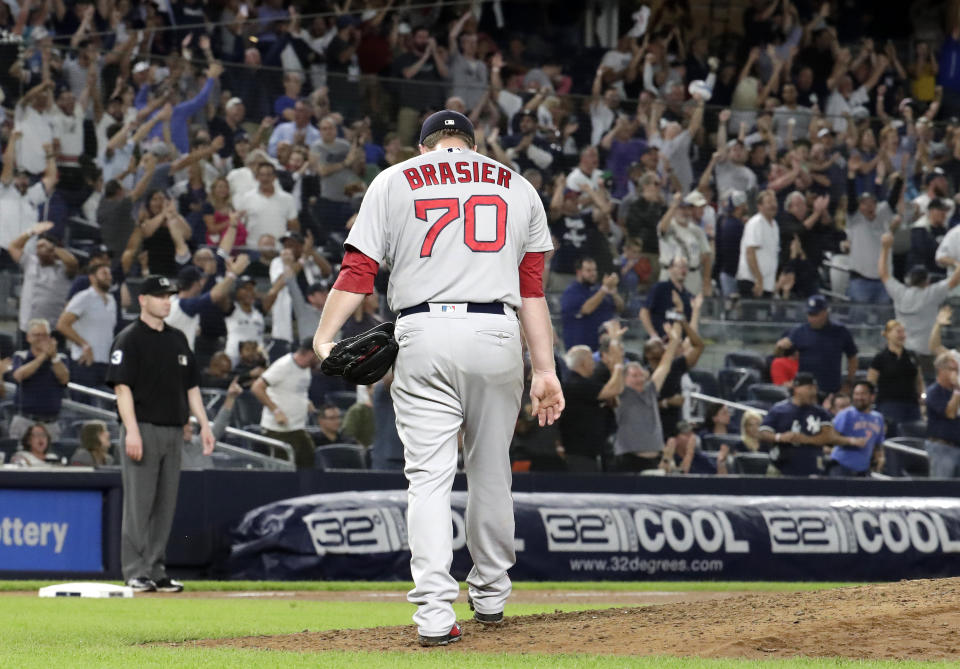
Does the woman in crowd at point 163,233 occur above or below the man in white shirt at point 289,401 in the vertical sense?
above

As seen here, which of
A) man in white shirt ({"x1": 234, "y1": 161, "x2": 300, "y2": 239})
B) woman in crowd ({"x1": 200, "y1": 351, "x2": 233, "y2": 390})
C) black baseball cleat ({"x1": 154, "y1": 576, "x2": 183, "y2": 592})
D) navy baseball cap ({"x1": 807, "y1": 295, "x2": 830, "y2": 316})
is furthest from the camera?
navy baseball cap ({"x1": 807, "y1": 295, "x2": 830, "y2": 316})

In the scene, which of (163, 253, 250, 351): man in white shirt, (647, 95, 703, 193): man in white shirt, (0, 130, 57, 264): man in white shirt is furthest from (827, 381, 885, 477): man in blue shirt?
(0, 130, 57, 264): man in white shirt

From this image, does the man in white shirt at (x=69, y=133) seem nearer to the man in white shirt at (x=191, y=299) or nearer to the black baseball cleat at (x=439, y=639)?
the man in white shirt at (x=191, y=299)

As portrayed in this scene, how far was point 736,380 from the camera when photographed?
47.0 ft

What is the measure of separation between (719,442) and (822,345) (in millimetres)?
1697

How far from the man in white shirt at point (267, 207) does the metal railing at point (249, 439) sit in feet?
6.44

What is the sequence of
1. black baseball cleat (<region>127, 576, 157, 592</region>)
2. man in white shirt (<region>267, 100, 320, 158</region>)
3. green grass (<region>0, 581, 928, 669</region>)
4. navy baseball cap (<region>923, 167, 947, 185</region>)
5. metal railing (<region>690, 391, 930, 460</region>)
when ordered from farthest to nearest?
navy baseball cap (<region>923, 167, 947, 185</region>)
metal railing (<region>690, 391, 930, 460</region>)
man in white shirt (<region>267, 100, 320, 158</region>)
black baseball cleat (<region>127, 576, 157, 592</region>)
green grass (<region>0, 581, 928, 669</region>)

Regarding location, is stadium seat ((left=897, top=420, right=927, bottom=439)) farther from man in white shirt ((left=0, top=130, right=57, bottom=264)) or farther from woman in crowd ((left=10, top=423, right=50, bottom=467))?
man in white shirt ((left=0, top=130, right=57, bottom=264))

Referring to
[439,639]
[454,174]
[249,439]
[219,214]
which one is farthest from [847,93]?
[439,639]

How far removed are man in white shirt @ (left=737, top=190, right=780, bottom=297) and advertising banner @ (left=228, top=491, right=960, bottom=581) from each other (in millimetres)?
2837

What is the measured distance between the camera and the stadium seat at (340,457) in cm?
1265

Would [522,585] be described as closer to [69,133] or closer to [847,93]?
[69,133]

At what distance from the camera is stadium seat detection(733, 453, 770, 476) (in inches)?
543

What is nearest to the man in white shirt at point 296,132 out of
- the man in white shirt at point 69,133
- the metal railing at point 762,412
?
the man in white shirt at point 69,133
